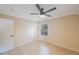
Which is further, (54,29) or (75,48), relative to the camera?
(54,29)

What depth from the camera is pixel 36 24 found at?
386 inches

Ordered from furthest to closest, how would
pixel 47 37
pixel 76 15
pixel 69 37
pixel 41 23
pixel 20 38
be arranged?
pixel 41 23, pixel 47 37, pixel 20 38, pixel 69 37, pixel 76 15

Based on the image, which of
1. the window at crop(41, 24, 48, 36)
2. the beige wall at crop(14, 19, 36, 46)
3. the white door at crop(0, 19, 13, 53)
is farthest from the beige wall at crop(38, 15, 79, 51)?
the white door at crop(0, 19, 13, 53)

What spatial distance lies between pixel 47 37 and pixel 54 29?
133 cm

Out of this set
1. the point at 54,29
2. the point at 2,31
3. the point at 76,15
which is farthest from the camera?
the point at 54,29

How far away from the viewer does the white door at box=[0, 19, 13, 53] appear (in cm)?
463

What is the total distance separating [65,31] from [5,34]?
3558 mm

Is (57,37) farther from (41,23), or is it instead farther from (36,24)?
(36,24)

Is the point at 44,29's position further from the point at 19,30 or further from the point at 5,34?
the point at 5,34

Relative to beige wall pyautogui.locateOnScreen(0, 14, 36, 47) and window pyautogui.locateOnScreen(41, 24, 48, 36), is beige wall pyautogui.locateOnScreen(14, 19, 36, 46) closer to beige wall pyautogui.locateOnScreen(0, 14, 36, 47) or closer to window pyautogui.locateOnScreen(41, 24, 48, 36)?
beige wall pyautogui.locateOnScreen(0, 14, 36, 47)

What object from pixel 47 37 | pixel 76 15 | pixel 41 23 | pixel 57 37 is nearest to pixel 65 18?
pixel 76 15

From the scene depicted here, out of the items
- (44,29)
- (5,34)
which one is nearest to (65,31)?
(44,29)

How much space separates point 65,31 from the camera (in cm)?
583

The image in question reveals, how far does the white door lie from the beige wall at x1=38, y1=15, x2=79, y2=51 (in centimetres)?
327
